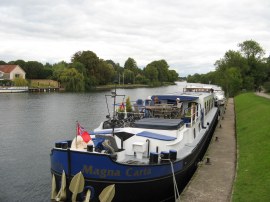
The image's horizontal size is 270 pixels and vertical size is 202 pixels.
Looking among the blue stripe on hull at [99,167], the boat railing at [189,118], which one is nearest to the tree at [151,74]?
the boat railing at [189,118]

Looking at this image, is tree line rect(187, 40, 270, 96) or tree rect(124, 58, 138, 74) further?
tree rect(124, 58, 138, 74)

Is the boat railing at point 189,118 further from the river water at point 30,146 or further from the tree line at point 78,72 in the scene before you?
the tree line at point 78,72

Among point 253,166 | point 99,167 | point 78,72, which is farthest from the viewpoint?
point 78,72

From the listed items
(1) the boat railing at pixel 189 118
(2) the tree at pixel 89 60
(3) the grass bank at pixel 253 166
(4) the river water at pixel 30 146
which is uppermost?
(2) the tree at pixel 89 60

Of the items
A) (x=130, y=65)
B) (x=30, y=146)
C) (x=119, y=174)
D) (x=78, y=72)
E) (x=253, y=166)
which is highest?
(x=130, y=65)

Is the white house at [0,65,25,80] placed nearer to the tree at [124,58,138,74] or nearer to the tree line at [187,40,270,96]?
the tree line at [187,40,270,96]

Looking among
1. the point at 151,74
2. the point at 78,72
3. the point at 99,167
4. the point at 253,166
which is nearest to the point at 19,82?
the point at 78,72

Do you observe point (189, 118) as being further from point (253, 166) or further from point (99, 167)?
point (99, 167)

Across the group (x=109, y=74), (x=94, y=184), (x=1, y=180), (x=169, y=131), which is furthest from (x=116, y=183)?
(x=109, y=74)

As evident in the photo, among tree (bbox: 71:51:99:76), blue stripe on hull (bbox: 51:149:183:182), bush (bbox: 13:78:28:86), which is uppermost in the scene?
tree (bbox: 71:51:99:76)

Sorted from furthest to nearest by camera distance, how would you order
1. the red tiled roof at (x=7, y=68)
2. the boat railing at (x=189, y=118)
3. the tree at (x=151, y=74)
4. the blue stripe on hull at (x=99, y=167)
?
the tree at (x=151, y=74) → the red tiled roof at (x=7, y=68) → the boat railing at (x=189, y=118) → the blue stripe on hull at (x=99, y=167)

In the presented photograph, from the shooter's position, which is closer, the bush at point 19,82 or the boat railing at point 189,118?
the boat railing at point 189,118

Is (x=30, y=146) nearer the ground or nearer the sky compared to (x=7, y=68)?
nearer the ground

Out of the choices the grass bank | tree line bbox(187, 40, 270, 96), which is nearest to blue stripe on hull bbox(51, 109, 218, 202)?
the grass bank
